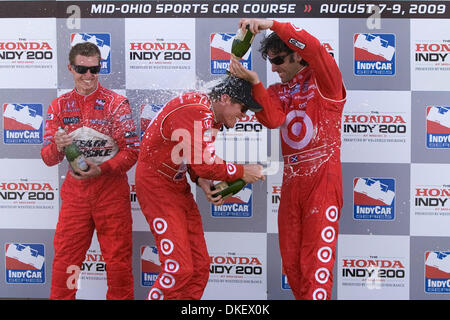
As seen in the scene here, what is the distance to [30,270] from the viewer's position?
3656 mm

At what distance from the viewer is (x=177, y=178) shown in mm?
3092

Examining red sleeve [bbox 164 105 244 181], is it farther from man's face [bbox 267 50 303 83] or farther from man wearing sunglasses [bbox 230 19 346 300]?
man's face [bbox 267 50 303 83]

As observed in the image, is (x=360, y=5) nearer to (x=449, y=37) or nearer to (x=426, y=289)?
(x=449, y=37)

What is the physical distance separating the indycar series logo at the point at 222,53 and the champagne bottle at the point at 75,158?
105cm

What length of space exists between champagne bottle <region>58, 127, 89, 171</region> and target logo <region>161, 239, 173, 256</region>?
0.76 m

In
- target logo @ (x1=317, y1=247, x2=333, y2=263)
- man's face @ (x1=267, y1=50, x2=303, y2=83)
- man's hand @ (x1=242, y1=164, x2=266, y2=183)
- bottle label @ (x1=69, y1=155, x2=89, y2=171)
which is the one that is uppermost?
man's face @ (x1=267, y1=50, x2=303, y2=83)

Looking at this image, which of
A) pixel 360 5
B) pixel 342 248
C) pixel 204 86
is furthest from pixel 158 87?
pixel 342 248

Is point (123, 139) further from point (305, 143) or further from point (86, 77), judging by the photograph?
point (305, 143)

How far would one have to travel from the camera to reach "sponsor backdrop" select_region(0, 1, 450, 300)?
3.40 m

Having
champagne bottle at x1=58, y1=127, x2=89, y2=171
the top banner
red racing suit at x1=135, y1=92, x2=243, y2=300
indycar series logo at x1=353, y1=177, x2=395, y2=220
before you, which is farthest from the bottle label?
indycar series logo at x1=353, y1=177, x2=395, y2=220

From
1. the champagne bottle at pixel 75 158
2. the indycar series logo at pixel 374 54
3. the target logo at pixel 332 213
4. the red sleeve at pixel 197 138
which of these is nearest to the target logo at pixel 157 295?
the red sleeve at pixel 197 138

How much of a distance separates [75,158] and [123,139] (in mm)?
330

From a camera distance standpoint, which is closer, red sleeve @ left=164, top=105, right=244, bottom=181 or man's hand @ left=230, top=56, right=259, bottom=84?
red sleeve @ left=164, top=105, right=244, bottom=181

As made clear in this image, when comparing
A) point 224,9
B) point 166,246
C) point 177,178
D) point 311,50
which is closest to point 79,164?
point 177,178
